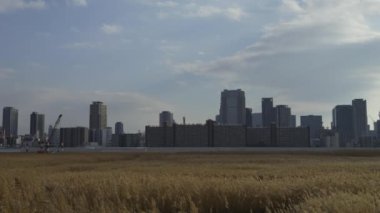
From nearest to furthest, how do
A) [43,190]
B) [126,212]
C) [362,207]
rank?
[362,207]
[126,212]
[43,190]

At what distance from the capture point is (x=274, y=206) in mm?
15203

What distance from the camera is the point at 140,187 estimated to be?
687 inches

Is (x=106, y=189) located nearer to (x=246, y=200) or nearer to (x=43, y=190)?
(x=43, y=190)

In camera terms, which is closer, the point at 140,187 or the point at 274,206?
the point at 274,206

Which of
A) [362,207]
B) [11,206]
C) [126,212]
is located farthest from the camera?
[11,206]

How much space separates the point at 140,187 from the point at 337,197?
6.94 meters

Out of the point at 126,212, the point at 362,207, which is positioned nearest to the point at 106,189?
the point at 126,212

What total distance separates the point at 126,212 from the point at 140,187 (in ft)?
17.2

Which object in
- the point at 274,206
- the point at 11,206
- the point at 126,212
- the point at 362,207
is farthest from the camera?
the point at 274,206

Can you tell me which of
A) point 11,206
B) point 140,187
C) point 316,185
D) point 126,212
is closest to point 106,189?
point 140,187

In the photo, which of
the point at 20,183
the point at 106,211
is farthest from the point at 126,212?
Result: the point at 20,183

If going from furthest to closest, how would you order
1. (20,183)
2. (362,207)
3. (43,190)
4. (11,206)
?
(20,183), (43,190), (11,206), (362,207)

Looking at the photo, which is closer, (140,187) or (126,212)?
(126,212)

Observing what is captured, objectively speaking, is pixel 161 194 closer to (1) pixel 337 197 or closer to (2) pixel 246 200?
(2) pixel 246 200
